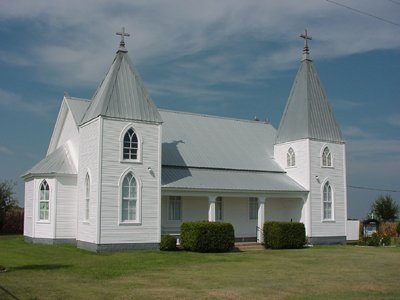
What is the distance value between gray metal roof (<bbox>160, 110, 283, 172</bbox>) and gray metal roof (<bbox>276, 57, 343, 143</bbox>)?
2.09 metres

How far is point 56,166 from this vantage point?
28297 millimetres

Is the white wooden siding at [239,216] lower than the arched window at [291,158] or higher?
lower

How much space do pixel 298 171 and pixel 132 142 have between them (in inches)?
478

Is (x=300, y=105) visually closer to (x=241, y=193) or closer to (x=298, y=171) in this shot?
(x=298, y=171)

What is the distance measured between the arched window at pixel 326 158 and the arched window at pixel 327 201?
4.01 ft

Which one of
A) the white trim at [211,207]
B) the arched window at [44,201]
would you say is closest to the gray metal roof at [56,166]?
the arched window at [44,201]

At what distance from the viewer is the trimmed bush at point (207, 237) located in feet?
82.8

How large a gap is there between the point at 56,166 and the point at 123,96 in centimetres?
584

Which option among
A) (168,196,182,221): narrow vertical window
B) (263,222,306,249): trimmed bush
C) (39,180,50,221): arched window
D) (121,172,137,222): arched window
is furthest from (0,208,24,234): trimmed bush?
(263,222,306,249): trimmed bush

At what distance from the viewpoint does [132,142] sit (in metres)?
25.7

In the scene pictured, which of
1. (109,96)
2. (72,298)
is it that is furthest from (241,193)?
(72,298)

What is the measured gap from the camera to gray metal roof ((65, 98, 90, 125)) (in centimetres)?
3005

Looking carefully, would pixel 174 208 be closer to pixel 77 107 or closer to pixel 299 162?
pixel 77 107

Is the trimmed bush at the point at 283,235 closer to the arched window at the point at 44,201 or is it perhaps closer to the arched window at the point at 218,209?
the arched window at the point at 218,209
